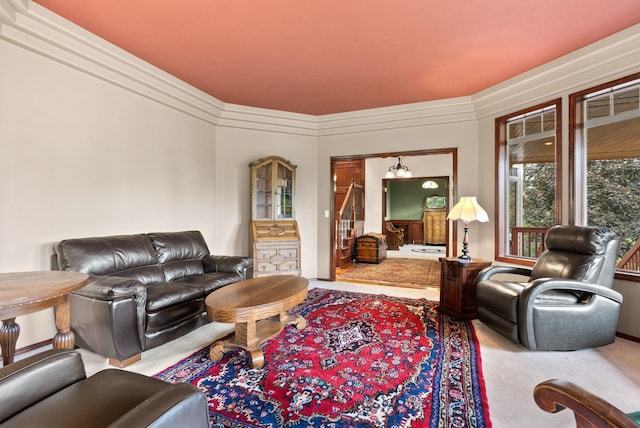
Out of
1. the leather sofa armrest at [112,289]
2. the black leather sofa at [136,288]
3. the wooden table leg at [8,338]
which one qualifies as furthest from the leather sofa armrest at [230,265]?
the wooden table leg at [8,338]

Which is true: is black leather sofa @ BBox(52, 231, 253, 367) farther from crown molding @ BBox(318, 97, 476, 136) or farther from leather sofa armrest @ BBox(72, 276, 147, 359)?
crown molding @ BBox(318, 97, 476, 136)

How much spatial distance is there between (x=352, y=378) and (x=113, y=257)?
2.45m

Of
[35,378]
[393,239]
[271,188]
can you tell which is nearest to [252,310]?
[35,378]

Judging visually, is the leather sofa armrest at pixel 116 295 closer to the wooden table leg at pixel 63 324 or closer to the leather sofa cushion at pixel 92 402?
the wooden table leg at pixel 63 324

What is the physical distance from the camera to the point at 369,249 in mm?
7320

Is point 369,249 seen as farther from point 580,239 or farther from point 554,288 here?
point 554,288

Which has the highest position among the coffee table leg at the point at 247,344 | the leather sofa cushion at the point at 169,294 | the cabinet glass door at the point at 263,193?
the cabinet glass door at the point at 263,193

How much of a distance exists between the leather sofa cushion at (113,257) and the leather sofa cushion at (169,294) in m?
0.31

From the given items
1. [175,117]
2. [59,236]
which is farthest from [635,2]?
[59,236]

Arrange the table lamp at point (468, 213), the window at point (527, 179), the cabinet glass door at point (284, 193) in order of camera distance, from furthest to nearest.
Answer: the cabinet glass door at point (284, 193) < the window at point (527, 179) < the table lamp at point (468, 213)

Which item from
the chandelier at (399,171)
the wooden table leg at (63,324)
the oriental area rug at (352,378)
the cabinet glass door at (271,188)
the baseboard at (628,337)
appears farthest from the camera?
the chandelier at (399,171)

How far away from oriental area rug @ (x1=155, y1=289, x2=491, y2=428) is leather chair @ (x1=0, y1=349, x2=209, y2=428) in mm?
741

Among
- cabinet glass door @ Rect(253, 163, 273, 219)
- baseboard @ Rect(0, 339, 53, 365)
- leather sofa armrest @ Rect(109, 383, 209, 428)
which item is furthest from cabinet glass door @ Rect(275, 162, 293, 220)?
leather sofa armrest @ Rect(109, 383, 209, 428)

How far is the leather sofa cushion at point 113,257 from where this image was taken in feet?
8.52
